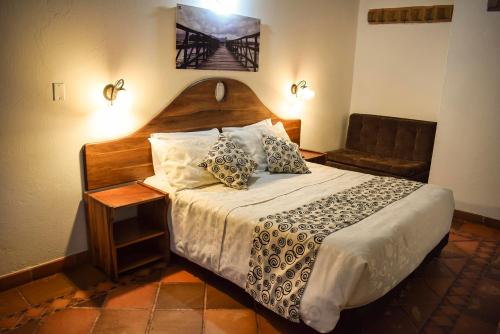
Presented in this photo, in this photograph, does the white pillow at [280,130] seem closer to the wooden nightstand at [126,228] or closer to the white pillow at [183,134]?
the white pillow at [183,134]

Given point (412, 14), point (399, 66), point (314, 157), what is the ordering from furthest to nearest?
1. point (399, 66)
2. point (412, 14)
3. point (314, 157)

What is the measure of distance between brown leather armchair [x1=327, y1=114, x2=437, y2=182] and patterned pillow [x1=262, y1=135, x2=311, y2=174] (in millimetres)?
1222

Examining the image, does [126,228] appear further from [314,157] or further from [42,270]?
[314,157]

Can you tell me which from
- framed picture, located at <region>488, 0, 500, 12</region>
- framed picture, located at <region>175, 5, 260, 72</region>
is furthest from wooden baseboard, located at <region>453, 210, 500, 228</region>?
framed picture, located at <region>175, 5, 260, 72</region>

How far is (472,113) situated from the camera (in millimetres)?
3701

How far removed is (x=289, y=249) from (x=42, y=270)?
1.73 m

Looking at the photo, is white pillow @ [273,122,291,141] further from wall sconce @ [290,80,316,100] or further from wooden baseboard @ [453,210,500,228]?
wooden baseboard @ [453,210,500,228]

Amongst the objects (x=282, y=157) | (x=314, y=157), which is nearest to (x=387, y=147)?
(x=314, y=157)

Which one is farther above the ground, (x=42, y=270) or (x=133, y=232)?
(x=133, y=232)

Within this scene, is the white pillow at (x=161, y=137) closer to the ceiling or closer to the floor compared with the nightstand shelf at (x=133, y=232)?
closer to the ceiling

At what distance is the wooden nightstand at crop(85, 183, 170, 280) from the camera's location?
2.48 metres

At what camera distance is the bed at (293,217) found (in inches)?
74.2

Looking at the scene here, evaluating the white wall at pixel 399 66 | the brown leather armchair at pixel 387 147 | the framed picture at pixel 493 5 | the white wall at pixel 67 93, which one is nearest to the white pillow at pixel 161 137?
the white wall at pixel 67 93

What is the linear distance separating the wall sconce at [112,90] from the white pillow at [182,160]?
422mm
